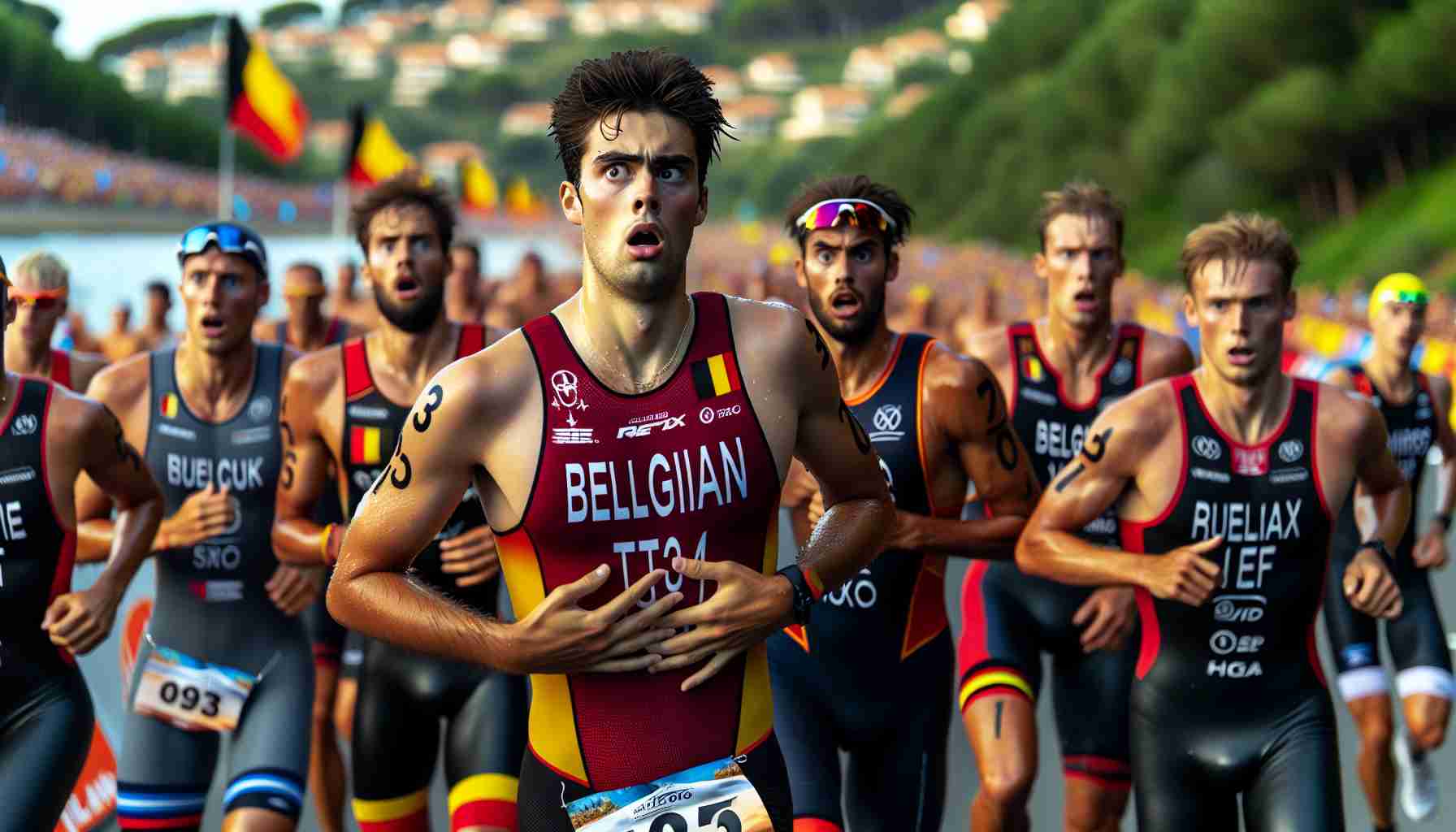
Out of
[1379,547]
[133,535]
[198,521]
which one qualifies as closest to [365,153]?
[198,521]

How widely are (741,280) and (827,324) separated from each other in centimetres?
1371

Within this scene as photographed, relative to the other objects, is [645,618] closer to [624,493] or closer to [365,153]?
[624,493]

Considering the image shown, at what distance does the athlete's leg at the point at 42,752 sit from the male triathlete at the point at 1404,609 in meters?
4.91

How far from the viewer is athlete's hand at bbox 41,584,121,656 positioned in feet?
16.5

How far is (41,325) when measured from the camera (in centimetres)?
749

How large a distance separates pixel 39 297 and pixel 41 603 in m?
2.87

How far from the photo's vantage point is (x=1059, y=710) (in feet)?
22.8

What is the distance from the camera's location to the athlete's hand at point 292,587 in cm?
625

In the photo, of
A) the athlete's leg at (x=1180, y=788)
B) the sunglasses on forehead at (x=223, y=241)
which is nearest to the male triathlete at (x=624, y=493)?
the athlete's leg at (x=1180, y=788)

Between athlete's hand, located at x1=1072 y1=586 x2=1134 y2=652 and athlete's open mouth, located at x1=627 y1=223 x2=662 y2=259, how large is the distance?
10.6 feet

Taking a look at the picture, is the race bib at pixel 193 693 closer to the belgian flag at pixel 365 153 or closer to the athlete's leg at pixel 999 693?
the athlete's leg at pixel 999 693

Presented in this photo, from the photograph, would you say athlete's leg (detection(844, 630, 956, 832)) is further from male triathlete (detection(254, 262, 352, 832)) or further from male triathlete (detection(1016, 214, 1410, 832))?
male triathlete (detection(254, 262, 352, 832))

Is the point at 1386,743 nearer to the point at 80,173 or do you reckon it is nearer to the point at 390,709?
the point at 390,709

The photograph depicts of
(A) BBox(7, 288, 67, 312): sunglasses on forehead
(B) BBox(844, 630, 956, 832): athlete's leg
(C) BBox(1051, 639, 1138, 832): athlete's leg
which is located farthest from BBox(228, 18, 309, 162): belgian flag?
(B) BBox(844, 630, 956, 832): athlete's leg
